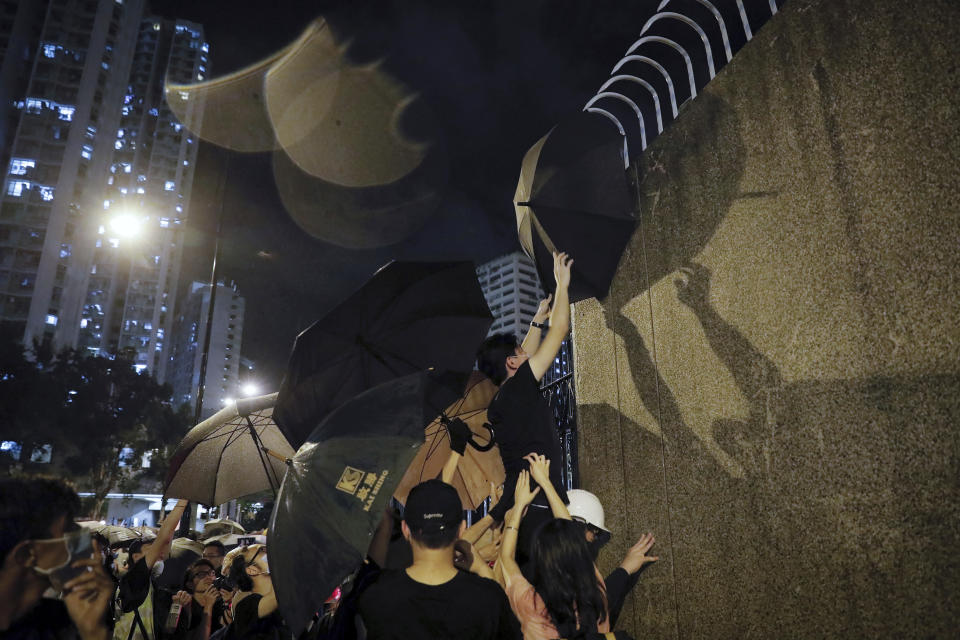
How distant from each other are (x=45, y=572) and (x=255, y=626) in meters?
2.05

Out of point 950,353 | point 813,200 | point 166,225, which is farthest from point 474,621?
point 166,225

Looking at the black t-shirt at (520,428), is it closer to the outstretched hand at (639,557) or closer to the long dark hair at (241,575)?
the outstretched hand at (639,557)

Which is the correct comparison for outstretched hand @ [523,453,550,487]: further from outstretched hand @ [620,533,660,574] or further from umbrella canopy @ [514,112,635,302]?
umbrella canopy @ [514,112,635,302]

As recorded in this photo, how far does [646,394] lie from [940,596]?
2.34 metres

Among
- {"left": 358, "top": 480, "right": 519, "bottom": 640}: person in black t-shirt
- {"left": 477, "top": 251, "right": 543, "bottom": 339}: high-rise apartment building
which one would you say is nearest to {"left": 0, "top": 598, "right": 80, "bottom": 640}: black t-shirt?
{"left": 358, "top": 480, "right": 519, "bottom": 640}: person in black t-shirt

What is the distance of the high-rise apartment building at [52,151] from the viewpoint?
7306 cm

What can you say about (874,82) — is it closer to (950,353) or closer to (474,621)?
(950,353)

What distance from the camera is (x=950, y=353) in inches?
96.4

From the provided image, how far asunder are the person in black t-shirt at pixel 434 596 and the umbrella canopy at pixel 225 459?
3673mm

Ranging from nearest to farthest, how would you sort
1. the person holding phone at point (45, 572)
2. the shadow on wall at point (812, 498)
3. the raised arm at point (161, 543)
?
1. the person holding phone at point (45, 572)
2. the shadow on wall at point (812, 498)
3. the raised arm at point (161, 543)

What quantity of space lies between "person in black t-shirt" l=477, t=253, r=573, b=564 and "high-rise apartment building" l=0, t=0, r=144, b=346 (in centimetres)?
8525

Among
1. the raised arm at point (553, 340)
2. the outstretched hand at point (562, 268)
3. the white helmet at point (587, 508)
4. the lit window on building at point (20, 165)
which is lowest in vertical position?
the white helmet at point (587, 508)

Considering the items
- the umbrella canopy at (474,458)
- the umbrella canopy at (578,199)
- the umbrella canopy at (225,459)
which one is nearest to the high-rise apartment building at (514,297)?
the umbrella canopy at (225,459)

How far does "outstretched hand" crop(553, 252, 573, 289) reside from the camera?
462cm
